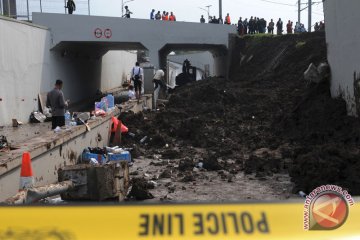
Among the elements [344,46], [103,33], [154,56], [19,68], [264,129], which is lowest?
[264,129]

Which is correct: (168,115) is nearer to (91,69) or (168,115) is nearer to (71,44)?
(71,44)

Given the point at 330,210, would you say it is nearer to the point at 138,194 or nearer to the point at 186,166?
the point at 138,194

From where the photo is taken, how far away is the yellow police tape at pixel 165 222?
1.86m

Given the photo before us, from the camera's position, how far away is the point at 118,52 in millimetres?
43531

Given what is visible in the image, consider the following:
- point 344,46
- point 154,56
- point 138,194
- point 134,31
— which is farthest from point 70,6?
point 138,194

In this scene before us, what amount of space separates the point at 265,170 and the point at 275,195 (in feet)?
5.99

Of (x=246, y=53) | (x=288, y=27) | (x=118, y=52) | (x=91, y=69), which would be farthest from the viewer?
(x=118, y=52)

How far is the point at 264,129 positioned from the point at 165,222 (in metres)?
12.6

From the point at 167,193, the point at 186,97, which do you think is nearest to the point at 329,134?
the point at 167,193

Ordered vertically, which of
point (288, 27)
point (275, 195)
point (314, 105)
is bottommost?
point (275, 195)

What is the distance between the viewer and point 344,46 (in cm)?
1147

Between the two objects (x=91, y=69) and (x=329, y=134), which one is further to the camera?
(x=91, y=69)

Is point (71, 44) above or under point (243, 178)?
above

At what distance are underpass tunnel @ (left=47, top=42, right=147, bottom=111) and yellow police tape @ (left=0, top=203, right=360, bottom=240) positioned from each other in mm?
19664
